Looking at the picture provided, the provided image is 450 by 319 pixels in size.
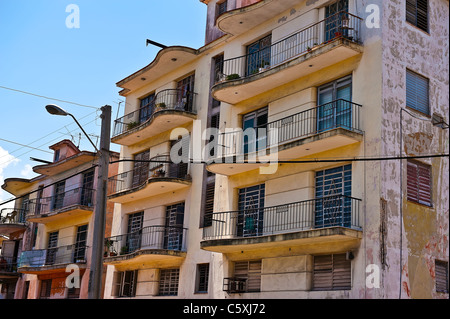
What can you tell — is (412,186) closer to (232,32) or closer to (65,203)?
(232,32)

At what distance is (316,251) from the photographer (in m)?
20.4

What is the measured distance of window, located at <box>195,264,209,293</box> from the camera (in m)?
24.9

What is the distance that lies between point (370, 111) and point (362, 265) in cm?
499

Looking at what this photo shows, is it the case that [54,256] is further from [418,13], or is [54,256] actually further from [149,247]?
[418,13]

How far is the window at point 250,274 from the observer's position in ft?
73.8

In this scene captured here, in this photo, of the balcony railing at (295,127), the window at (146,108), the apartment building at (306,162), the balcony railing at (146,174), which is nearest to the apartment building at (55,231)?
the balcony railing at (146,174)

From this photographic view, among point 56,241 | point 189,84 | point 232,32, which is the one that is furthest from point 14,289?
point 232,32

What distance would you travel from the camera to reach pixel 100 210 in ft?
54.6

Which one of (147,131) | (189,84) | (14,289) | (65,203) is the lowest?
(14,289)

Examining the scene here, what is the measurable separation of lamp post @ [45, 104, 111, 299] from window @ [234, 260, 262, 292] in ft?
25.8

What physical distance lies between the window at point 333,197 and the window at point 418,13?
240 inches

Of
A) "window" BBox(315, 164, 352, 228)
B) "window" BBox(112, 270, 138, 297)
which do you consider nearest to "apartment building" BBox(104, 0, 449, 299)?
"window" BBox(315, 164, 352, 228)

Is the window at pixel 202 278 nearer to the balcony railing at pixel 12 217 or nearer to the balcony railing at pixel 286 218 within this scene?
the balcony railing at pixel 286 218

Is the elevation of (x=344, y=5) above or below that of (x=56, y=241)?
above
